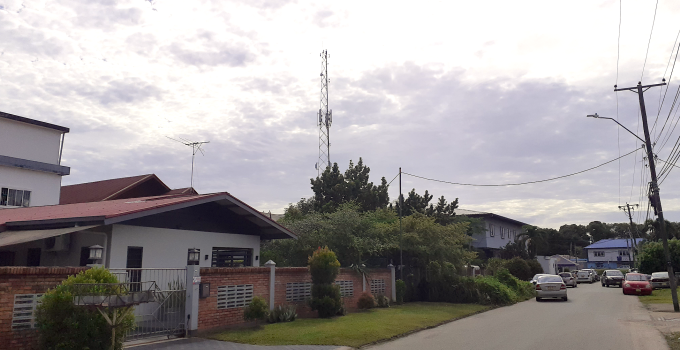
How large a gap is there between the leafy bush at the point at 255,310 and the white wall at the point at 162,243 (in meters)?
3.63

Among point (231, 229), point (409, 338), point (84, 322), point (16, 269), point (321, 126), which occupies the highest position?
point (321, 126)

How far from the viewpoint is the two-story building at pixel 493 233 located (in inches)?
2110

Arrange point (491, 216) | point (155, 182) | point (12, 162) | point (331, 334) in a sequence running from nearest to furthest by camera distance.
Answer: point (331, 334), point (12, 162), point (155, 182), point (491, 216)

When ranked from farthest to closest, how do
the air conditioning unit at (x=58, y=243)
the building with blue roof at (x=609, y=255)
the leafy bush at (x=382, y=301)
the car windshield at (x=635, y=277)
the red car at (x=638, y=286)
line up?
1. the building with blue roof at (x=609, y=255)
2. the car windshield at (x=635, y=277)
3. the red car at (x=638, y=286)
4. the leafy bush at (x=382, y=301)
5. the air conditioning unit at (x=58, y=243)

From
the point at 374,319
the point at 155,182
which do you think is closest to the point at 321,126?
the point at 155,182

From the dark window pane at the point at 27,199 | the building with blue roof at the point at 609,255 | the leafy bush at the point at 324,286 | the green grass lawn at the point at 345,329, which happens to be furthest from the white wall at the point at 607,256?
the dark window pane at the point at 27,199

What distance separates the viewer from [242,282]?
15250 millimetres

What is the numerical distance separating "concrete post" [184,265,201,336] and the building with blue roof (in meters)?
99.1

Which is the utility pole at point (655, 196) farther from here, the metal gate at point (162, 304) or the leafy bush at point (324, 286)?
the metal gate at point (162, 304)

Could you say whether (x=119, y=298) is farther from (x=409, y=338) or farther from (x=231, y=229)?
(x=231, y=229)

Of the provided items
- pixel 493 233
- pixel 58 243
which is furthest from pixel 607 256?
pixel 58 243

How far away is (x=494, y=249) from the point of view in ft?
191

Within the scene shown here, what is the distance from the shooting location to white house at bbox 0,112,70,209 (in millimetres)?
26672

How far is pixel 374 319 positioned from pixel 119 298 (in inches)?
400
